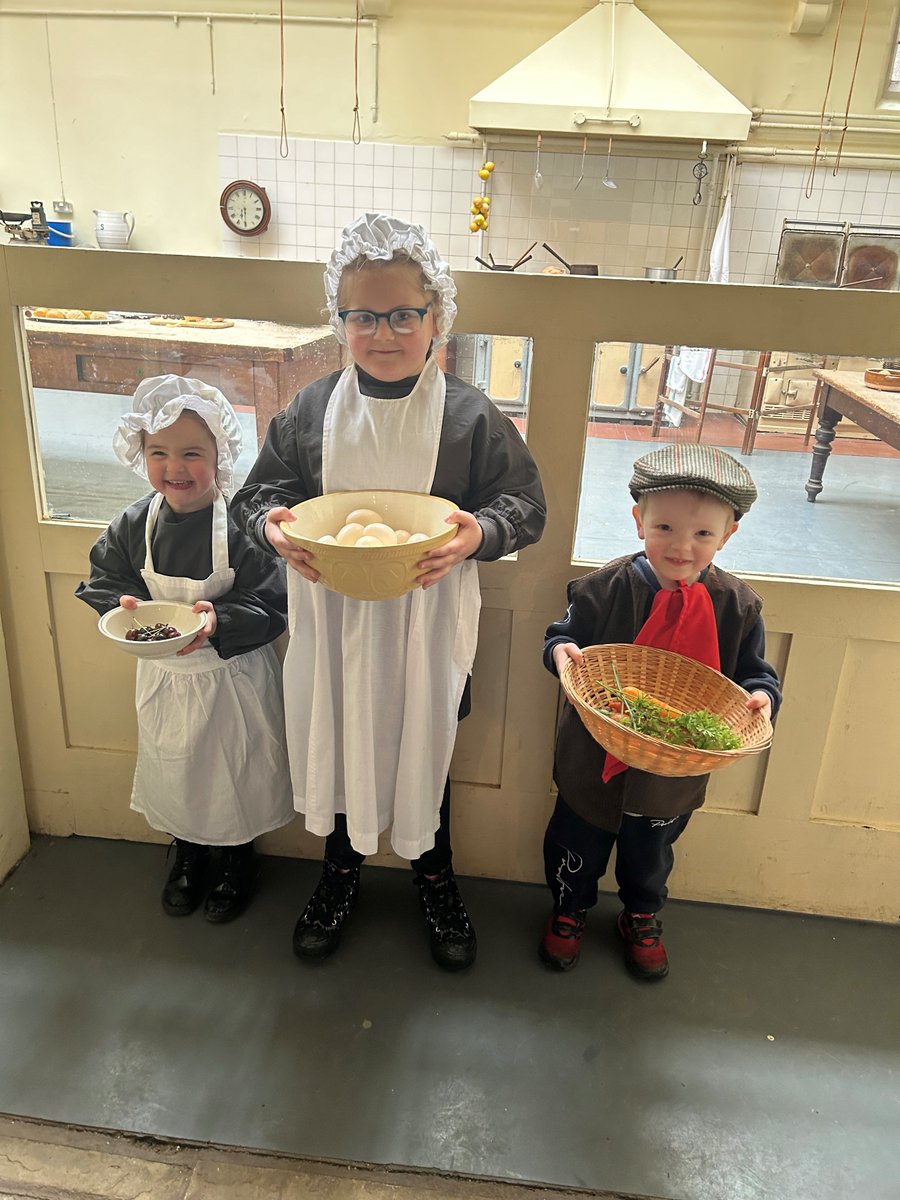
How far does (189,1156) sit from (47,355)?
145 cm

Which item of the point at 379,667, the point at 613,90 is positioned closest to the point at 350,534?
the point at 379,667

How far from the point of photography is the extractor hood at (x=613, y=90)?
3.67 meters

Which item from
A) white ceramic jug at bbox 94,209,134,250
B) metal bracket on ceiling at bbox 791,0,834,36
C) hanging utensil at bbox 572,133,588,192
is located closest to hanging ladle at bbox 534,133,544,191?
hanging utensil at bbox 572,133,588,192

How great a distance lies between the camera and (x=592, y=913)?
5.68 feet

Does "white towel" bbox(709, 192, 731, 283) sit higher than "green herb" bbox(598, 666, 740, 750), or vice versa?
"white towel" bbox(709, 192, 731, 283)

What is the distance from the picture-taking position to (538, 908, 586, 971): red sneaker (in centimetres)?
158

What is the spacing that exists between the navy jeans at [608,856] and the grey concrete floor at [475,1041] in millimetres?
148

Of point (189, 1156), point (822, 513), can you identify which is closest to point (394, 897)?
point (189, 1156)

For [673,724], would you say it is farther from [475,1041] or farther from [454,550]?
[475,1041]

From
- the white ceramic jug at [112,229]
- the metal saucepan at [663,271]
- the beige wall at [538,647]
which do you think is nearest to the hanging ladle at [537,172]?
the metal saucepan at [663,271]

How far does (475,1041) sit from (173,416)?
122cm

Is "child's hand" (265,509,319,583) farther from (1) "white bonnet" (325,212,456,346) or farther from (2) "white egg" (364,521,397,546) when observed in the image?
(1) "white bonnet" (325,212,456,346)

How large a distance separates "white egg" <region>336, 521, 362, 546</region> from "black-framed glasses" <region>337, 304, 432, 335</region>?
0.31m

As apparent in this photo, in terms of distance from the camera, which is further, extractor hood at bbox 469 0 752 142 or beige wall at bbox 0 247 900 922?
extractor hood at bbox 469 0 752 142
